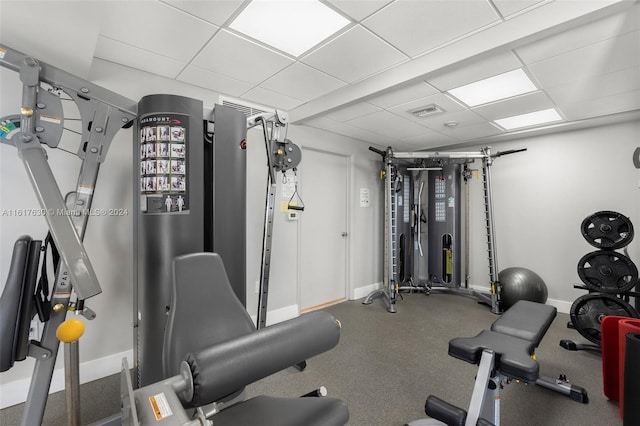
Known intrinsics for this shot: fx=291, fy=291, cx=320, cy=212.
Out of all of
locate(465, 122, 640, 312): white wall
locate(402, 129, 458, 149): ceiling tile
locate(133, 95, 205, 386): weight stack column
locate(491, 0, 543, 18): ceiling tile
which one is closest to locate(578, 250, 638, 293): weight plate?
locate(465, 122, 640, 312): white wall

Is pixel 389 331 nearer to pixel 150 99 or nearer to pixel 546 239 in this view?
pixel 546 239

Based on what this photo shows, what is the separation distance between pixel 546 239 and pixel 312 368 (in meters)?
3.75

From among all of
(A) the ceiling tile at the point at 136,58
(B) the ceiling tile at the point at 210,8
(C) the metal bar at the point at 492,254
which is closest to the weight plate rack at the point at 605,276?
(C) the metal bar at the point at 492,254

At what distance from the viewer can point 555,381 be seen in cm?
222

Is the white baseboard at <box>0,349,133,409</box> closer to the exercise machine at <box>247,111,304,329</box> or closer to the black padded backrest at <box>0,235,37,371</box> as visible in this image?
the black padded backrest at <box>0,235,37,371</box>

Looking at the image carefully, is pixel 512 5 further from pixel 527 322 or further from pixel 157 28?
pixel 157 28

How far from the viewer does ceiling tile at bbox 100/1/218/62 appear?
1.71 metres

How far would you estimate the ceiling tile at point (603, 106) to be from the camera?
2.84 meters

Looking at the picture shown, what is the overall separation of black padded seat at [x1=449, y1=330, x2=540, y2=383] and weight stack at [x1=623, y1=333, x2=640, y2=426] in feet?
1.95

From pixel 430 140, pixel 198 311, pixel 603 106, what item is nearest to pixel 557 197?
pixel 603 106

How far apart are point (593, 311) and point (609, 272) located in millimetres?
425

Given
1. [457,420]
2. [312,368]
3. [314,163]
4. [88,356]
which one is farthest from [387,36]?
[88,356]

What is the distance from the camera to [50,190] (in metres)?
1.31

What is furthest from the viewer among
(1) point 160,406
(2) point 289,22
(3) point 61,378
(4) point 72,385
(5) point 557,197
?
(5) point 557,197
